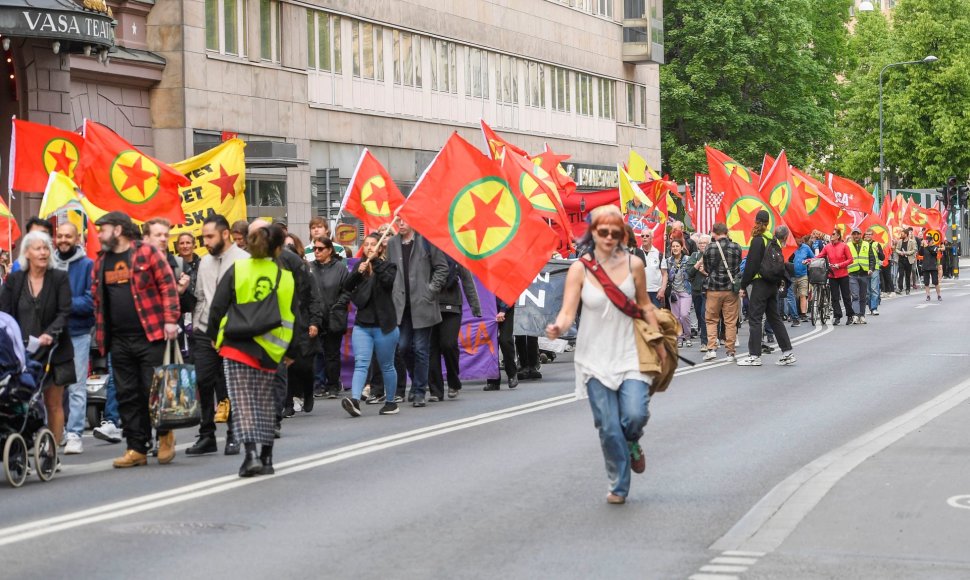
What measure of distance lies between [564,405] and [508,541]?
24.0ft

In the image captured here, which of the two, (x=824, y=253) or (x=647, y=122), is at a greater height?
(x=647, y=122)

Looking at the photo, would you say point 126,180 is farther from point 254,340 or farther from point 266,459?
point 266,459

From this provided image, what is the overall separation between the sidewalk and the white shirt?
37.3 ft

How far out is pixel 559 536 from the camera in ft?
28.1

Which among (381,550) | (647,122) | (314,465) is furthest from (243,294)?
(647,122)

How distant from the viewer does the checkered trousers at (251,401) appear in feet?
35.3

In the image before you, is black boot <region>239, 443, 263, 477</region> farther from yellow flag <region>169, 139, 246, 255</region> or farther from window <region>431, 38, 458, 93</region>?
window <region>431, 38, 458, 93</region>

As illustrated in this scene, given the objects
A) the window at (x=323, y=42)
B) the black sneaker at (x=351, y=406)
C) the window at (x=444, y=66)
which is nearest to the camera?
the black sneaker at (x=351, y=406)

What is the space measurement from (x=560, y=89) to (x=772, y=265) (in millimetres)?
30846

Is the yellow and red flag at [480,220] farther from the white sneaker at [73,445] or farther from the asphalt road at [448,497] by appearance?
the white sneaker at [73,445]

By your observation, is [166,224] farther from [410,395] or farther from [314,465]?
[410,395]

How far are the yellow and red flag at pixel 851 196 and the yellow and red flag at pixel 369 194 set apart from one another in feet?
66.2

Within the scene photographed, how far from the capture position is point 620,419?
9.55 meters

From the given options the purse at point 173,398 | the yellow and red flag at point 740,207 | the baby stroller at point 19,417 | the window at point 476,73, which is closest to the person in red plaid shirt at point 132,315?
the purse at point 173,398
